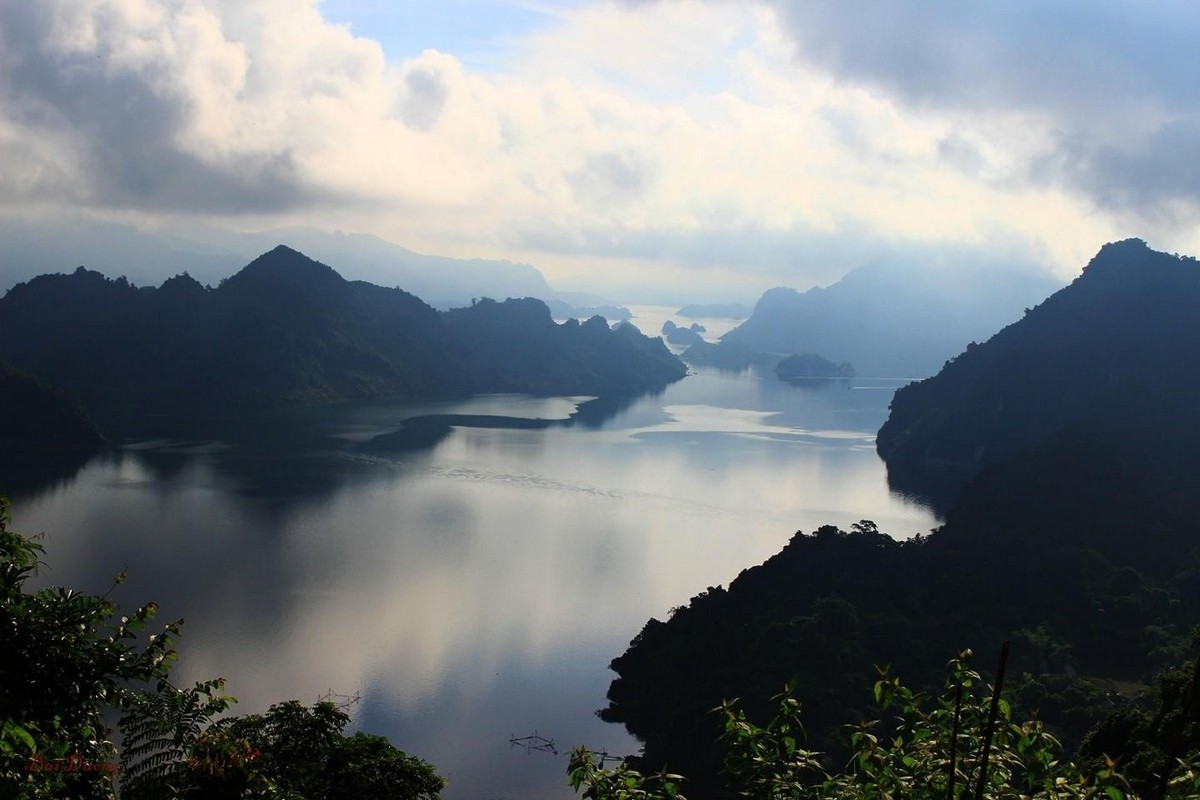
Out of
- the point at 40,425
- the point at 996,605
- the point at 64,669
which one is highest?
the point at 64,669

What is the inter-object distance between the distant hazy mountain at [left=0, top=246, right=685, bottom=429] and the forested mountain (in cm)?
8908

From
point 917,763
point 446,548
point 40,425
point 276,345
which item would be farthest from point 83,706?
point 276,345

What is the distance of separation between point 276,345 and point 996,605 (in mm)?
113939

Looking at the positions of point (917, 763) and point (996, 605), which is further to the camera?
point (996, 605)

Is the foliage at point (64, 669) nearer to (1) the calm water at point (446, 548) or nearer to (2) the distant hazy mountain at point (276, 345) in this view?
(1) the calm water at point (446, 548)

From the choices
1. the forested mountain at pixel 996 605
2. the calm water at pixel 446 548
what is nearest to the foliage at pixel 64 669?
the forested mountain at pixel 996 605

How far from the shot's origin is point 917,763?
5863mm

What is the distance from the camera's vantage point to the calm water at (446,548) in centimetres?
3019

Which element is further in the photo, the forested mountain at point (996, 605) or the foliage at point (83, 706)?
the forested mountain at point (996, 605)

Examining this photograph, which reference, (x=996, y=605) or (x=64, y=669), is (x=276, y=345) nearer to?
(x=996, y=605)

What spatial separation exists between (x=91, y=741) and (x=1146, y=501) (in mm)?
57341

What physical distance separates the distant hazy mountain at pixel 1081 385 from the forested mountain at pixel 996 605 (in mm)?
450

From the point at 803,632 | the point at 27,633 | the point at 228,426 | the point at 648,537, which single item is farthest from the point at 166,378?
the point at 27,633

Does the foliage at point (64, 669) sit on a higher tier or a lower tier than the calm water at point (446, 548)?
higher
